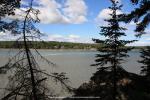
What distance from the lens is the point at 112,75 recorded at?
24.6 metres

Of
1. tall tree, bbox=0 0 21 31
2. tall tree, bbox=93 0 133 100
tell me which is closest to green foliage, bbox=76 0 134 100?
tall tree, bbox=93 0 133 100

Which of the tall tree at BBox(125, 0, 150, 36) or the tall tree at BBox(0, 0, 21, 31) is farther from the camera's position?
the tall tree at BBox(125, 0, 150, 36)

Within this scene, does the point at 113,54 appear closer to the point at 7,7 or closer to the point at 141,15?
the point at 141,15

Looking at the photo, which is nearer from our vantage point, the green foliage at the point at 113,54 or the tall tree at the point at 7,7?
the tall tree at the point at 7,7

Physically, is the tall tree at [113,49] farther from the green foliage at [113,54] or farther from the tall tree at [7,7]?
the tall tree at [7,7]

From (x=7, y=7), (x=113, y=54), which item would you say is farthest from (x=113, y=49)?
(x=7, y=7)

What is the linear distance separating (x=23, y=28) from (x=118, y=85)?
18.4 meters

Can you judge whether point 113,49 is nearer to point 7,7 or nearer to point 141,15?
point 141,15

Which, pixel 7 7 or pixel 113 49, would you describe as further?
pixel 113 49

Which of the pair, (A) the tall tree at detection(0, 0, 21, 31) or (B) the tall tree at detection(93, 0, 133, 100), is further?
(B) the tall tree at detection(93, 0, 133, 100)

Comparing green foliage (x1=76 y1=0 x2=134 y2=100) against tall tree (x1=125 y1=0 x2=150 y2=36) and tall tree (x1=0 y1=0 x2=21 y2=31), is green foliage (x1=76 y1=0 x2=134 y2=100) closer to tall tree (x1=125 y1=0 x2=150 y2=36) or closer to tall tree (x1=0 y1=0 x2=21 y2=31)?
tall tree (x1=125 y1=0 x2=150 y2=36)

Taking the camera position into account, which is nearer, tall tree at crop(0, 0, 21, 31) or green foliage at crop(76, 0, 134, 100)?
tall tree at crop(0, 0, 21, 31)

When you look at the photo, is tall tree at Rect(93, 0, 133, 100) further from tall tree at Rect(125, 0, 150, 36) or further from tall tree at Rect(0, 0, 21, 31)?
tall tree at Rect(0, 0, 21, 31)

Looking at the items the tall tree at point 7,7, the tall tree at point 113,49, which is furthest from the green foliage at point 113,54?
the tall tree at point 7,7
